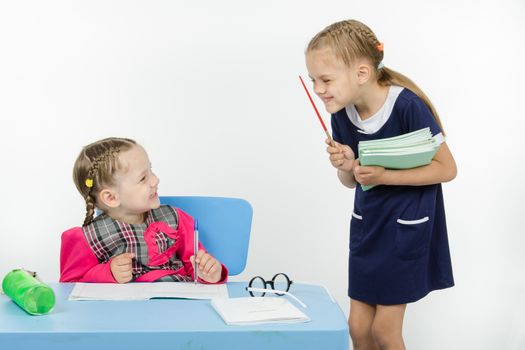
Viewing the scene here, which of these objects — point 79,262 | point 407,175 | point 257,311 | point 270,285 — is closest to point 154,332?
point 257,311

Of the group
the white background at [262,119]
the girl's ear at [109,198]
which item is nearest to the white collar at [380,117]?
the girl's ear at [109,198]

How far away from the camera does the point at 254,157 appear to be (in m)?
3.54

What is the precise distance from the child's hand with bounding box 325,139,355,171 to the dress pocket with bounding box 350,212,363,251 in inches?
7.6

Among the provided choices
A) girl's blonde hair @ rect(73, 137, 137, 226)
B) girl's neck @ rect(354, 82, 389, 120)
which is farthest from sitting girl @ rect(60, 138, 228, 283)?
girl's neck @ rect(354, 82, 389, 120)

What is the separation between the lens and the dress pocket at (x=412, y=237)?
2.36 metres

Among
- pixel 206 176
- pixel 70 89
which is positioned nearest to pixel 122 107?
pixel 70 89

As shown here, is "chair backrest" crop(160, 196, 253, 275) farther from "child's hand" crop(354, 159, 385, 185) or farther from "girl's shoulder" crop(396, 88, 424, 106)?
"girl's shoulder" crop(396, 88, 424, 106)

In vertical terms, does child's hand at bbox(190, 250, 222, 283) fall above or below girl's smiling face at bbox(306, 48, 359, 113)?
below

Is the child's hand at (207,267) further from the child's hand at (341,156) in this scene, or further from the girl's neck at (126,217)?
the child's hand at (341,156)

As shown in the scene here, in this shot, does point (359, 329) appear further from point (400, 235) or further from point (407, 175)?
point (407, 175)

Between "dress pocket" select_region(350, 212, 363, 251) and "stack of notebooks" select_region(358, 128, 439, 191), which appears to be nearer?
"stack of notebooks" select_region(358, 128, 439, 191)

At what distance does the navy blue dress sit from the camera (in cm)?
236

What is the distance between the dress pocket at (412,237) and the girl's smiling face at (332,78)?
0.39 meters

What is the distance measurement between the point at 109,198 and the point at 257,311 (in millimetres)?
764
